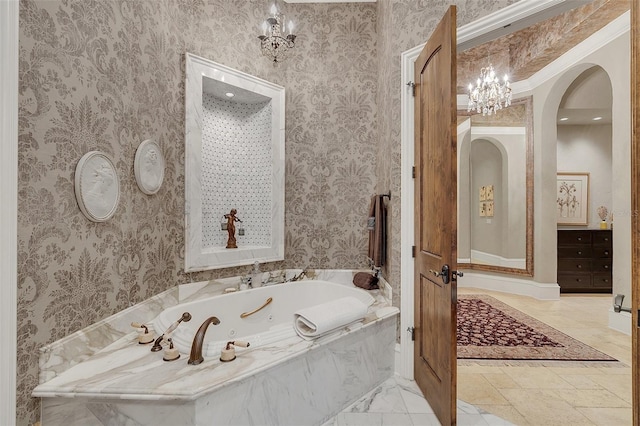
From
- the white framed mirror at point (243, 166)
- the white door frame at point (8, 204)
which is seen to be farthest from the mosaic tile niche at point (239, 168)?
the white door frame at point (8, 204)

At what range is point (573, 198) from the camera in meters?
5.07

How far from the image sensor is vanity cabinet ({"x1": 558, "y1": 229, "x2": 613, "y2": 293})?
457 cm

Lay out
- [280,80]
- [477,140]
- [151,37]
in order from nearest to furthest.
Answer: [151,37] < [280,80] < [477,140]

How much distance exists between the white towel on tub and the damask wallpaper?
41.6 inches

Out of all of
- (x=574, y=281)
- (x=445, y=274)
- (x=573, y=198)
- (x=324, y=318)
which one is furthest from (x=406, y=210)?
(x=573, y=198)

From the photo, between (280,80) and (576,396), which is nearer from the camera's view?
(576,396)

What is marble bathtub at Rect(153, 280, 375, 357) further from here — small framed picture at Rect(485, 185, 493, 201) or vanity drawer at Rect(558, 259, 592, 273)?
vanity drawer at Rect(558, 259, 592, 273)

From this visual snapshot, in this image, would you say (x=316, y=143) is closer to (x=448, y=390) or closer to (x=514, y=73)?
(x=448, y=390)

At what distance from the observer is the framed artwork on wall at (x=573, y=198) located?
5.05 metres

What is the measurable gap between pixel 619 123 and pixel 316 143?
10.6 feet

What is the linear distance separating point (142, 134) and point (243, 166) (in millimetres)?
1167

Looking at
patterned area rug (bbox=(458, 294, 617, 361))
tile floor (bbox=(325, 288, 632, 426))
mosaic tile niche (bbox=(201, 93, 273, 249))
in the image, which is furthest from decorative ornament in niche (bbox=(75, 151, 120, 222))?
patterned area rug (bbox=(458, 294, 617, 361))

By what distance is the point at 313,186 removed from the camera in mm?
3045

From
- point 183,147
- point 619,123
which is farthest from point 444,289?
point 619,123
